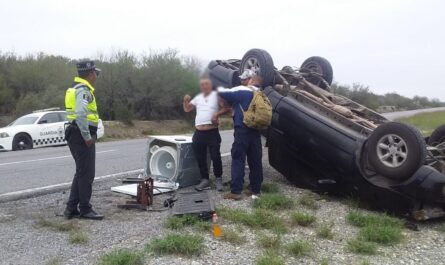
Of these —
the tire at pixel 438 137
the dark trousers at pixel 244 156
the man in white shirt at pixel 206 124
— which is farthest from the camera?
the tire at pixel 438 137

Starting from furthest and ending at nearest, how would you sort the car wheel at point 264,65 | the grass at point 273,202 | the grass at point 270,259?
the car wheel at point 264,65
the grass at point 273,202
the grass at point 270,259

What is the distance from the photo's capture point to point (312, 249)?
4.42m

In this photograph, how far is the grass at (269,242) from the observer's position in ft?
14.5

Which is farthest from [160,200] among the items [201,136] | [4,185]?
[4,185]

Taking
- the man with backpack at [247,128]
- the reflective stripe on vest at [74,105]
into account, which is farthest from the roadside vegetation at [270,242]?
the reflective stripe on vest at [74,105]

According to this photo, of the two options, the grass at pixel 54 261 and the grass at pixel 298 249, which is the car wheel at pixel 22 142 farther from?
the grass at pixel 298 249

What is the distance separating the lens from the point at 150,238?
4.54 metres

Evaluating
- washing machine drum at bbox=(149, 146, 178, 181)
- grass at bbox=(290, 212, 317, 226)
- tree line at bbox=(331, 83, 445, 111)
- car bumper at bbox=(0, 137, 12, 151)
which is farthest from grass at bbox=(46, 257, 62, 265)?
tree line at bbox=(331, 83, 445, 111)

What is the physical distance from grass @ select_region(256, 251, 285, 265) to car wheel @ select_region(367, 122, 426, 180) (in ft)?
6.77

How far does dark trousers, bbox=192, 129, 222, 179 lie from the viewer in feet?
21.4

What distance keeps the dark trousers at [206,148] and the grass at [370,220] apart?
2.00 meters

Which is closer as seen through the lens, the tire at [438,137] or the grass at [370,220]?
the grass at [370,220]

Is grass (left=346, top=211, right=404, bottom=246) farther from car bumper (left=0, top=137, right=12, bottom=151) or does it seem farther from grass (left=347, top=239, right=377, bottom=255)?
car bumper (left=0, top=137, right=12, bottom=151)

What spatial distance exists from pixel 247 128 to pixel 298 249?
2.24 m
